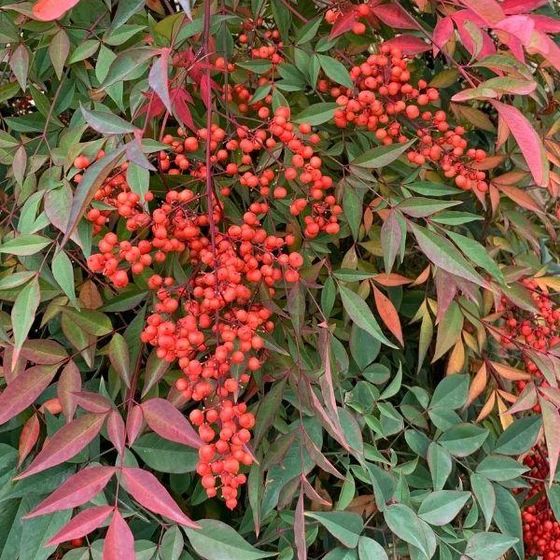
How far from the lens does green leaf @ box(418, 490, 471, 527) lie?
0.81 meters

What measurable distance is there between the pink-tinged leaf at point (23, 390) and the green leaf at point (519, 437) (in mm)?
560

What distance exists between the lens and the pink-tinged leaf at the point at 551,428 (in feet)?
2.66

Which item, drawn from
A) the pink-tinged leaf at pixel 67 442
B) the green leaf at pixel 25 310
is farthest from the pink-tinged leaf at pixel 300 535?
the green leaf at pixel 25 310

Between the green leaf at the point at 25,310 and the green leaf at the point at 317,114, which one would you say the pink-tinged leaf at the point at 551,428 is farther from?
the green leaf at the point at 25,310

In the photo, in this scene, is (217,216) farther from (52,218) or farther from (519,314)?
(519,314)

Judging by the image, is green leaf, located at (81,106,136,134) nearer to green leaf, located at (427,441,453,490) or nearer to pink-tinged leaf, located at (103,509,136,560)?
pink-tinged leaf, located at (103,509,136,560)

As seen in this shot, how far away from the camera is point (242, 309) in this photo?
69 cm

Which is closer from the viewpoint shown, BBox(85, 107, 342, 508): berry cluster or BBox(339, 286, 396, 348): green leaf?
BBox(85, 107, 342, 508): berry cluster

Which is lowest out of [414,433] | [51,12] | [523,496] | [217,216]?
[523,496]

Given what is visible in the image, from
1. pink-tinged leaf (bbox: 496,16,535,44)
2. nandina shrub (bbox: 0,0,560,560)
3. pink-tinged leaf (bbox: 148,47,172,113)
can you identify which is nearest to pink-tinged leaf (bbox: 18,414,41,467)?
nandina shrub (bbox: 0,0,560,560)

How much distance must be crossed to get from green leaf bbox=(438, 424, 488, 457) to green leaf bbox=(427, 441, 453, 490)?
0.01 meters

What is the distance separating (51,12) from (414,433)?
2.10 feet

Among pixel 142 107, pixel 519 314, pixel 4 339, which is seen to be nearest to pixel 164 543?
pixel 4 339

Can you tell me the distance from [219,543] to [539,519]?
1.92 ft
